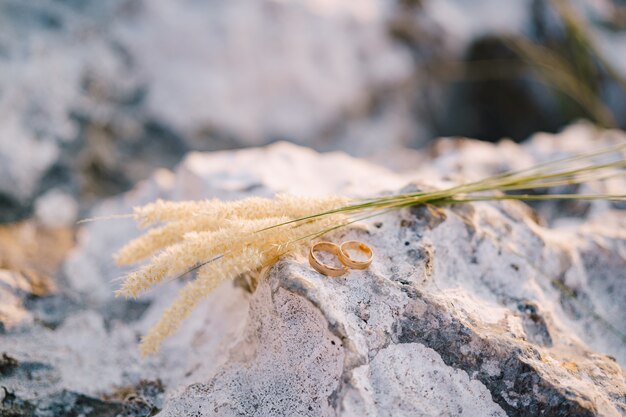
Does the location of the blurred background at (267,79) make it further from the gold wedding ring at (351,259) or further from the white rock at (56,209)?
the gold wedding ring at (351,259)

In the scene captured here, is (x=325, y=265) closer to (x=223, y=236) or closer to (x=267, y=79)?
(x=223, y=236)

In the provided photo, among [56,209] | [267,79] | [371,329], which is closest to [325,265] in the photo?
[371,329]

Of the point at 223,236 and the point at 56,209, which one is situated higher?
the point at 223,236

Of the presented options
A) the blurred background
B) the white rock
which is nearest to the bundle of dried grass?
the white rock

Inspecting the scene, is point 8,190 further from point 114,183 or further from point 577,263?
point 577,263

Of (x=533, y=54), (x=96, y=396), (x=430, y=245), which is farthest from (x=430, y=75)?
(x=96, y=396)

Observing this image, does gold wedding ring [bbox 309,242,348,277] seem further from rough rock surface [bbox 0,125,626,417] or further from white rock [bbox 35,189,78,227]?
white rock [bbox 35,189,78,227]
